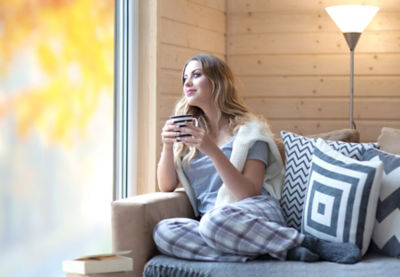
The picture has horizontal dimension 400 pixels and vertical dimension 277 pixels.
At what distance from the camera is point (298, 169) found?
8.32ft

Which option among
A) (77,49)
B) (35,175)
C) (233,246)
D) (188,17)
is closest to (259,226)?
(233,246)

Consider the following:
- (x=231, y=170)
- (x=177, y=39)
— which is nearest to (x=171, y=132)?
Answer: (x=231, y=170)

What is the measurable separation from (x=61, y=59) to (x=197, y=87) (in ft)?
2.06

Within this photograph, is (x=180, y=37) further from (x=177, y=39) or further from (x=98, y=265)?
(x=98, y=265)

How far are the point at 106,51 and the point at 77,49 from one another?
11.7 inches

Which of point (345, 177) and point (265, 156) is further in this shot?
point (265, 156)

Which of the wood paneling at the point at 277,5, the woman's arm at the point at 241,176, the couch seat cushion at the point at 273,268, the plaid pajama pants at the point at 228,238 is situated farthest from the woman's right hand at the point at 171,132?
the wood paneling at the point at 277,5

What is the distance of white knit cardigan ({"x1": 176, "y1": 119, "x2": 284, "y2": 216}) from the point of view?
2492 mm

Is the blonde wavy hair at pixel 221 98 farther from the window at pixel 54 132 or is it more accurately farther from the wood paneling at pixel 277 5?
the wood paneling at pixel 277 5

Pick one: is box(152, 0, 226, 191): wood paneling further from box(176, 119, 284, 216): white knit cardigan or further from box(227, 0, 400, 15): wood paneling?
box(176, 119, 284, 216): white knit cardigan

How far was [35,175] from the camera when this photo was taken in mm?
2676

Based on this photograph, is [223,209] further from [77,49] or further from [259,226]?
[77,49]

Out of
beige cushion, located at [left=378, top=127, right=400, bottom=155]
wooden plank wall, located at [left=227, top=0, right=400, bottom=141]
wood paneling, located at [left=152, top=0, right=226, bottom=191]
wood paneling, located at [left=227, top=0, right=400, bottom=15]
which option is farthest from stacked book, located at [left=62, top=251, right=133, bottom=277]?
wood paneling, located at [left=227, top=0, right=400, bottom=15]

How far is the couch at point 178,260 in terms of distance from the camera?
6.70 ft
